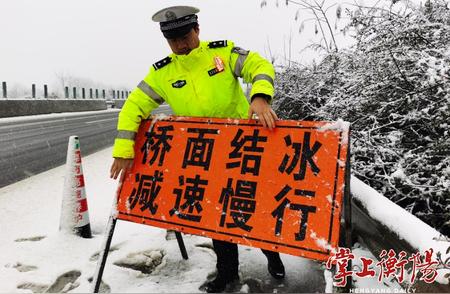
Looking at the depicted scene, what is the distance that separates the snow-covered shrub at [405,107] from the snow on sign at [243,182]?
1.01 metres

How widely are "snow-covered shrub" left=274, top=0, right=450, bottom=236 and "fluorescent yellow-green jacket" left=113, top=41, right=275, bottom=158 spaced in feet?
4.45

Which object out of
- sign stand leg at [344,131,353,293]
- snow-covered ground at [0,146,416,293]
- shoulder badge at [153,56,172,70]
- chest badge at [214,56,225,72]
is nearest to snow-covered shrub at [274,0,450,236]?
snow-covered ground at [0,146,416,293]

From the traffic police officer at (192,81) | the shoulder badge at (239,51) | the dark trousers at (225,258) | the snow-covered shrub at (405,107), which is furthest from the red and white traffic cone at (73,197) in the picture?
the snow-covered shrub at (405,107)

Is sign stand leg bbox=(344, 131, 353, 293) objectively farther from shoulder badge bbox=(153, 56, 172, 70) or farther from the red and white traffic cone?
the red and white traffic cone

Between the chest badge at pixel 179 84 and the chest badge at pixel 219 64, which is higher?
the chest badge at pixel 219 64

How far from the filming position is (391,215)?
2.21 meters

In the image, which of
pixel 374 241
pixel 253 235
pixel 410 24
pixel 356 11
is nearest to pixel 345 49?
pixel 356 11

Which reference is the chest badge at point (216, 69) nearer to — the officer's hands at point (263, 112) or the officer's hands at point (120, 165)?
the officer's hands at point (263, 112)

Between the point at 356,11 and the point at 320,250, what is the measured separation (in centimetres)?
314

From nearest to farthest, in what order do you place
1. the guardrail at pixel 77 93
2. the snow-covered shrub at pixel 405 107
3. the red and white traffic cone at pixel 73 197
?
the snow-covered shrub at pixel 405 107
the red and white traffic cone at pixel 73 197
the guardrail at pixel 77 93

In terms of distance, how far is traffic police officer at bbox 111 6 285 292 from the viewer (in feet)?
7.77

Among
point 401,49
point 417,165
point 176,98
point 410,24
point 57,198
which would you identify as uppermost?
point 410,24

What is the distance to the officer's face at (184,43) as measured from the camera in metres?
2.38

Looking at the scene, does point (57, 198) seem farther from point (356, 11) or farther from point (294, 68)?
point (294, 68)
